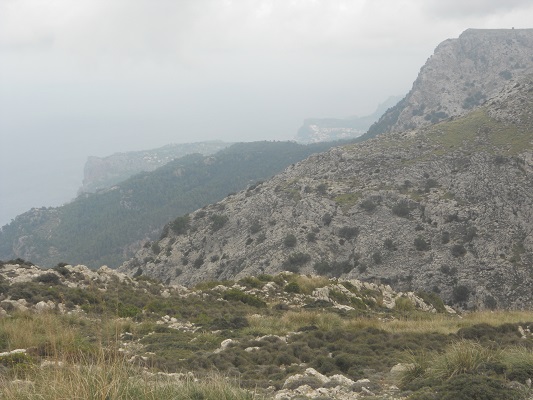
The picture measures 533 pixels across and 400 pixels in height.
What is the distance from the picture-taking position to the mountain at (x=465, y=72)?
126 metres

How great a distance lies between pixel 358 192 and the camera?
178 feet

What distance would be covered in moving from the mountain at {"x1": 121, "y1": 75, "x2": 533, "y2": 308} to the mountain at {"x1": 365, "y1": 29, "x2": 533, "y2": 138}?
61909mm

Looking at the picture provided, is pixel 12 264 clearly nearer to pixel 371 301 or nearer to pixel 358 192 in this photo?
pixel 371 301

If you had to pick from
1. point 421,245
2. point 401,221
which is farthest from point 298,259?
point 421,245

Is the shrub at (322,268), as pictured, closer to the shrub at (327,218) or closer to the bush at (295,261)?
the bush at (295,261)

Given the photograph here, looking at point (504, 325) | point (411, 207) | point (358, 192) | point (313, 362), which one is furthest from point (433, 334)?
point (358, 192)

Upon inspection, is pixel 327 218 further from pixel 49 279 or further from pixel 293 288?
pixel 49 279

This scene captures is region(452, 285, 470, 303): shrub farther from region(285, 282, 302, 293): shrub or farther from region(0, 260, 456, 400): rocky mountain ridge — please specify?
region(285, 282, 302, 293): shrub

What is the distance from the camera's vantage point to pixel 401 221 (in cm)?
4791

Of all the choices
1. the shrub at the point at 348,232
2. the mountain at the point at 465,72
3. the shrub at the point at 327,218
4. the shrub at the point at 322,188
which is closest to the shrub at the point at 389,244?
the shrub at the point at 348,232

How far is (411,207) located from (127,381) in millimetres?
47916

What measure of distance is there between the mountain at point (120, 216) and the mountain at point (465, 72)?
6072cm

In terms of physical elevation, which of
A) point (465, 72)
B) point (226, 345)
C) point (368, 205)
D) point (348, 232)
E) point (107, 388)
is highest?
point (465, 72)

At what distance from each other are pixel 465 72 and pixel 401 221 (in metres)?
112
